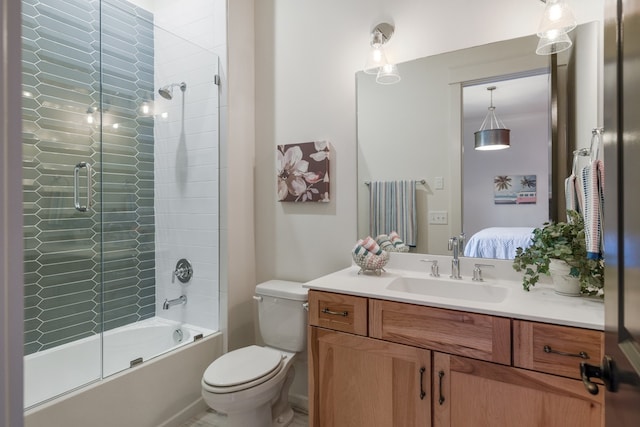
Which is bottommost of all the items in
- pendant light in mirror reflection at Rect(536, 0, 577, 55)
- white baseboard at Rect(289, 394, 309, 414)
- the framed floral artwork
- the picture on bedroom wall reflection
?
white baseboard at Rect(289, 394, 309, 414)

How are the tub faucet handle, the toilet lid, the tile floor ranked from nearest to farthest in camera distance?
the toilet lid → the tile floor → the tub faucet handle

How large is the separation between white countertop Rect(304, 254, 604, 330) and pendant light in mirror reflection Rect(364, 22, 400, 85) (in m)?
1.01

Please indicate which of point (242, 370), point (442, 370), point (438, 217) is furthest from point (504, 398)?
A: point (242, 370)

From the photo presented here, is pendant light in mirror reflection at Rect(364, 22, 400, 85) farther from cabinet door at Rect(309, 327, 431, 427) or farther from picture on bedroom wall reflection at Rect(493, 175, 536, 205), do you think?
cabinet door at Rect(309, 327, 431, 427)

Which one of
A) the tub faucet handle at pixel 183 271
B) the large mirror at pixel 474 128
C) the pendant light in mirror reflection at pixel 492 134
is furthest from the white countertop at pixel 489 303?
the tub faucet handle at pixel 183 271

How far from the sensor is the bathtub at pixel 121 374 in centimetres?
161

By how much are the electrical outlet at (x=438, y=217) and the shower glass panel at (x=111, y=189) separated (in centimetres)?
140

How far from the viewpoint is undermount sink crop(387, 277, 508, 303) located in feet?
5.29

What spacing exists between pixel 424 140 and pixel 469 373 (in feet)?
3.84

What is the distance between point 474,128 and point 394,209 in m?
Answer: 0.60

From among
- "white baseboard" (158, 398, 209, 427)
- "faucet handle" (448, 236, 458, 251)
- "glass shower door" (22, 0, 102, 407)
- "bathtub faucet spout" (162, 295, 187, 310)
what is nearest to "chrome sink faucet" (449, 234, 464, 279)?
"faucet handle" (448, 236, 458, 251)

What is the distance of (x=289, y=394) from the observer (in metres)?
2.28

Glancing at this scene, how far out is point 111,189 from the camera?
2.31 m

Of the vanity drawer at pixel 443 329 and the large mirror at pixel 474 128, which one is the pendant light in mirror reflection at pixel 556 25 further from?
the vanity drawer at pixel 443 329
